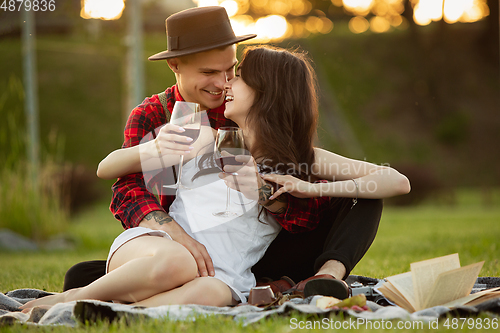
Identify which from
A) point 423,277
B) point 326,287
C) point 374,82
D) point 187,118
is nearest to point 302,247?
point 326,287

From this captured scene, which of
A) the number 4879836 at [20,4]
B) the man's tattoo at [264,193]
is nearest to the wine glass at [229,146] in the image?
the man's tattoo at [264,193]

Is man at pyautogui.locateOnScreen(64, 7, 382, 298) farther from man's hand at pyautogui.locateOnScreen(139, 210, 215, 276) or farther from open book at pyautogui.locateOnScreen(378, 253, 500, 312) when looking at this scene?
open book at pyautogui.locateOnScreen(378, 253, 500, 312)

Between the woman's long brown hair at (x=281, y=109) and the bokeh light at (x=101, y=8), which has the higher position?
the bokeh light at (x=101, y=8)

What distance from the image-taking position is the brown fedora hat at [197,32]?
2.87 metres

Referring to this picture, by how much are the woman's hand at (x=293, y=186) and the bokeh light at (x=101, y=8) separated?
5.89 meters

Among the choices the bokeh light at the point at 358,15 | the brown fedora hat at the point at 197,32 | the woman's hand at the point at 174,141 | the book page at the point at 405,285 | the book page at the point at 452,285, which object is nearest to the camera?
the book page at the point at 452,285

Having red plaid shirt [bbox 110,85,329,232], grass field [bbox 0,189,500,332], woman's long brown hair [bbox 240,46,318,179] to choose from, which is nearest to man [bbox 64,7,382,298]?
red plaid shirt [bbox 110,85,329,232]

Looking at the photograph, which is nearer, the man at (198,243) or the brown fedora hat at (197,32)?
the man at (198,243)

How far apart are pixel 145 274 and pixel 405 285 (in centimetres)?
118

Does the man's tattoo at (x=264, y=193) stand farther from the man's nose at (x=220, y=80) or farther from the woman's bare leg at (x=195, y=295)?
the man's nose at (x=220, y=80)

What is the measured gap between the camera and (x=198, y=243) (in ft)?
7.72

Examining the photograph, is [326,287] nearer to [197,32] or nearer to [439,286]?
[439,286]

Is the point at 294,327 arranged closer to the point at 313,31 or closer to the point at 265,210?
the point at 265,210

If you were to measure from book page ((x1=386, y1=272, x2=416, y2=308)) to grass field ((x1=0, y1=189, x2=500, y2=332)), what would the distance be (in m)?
0.60
